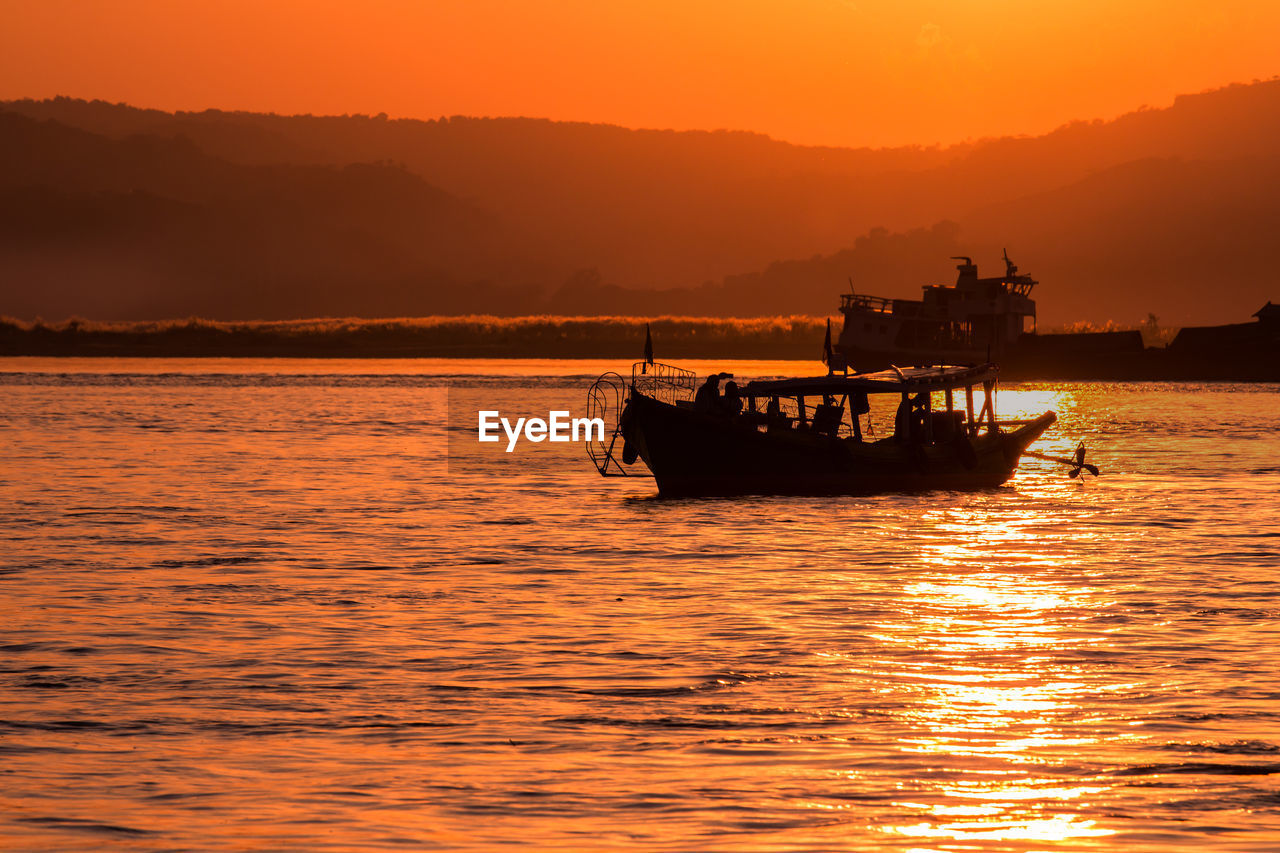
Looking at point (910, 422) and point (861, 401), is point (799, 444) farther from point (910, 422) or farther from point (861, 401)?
point (910, 422)

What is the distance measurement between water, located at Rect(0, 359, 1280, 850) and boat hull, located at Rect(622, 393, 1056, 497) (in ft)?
3.36

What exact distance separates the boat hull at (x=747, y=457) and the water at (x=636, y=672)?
1023 mm

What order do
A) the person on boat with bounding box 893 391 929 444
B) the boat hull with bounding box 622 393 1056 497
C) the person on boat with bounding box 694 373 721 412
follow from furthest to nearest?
the person on boat with bounding box 893 391 929 444, the person on boat with bounding box 694 373 721 412, the boat hull with bounding box 622 393 1056 497

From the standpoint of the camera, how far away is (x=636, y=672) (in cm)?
1563

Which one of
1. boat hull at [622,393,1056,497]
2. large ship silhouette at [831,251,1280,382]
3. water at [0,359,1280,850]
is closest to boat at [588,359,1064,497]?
boat hull at [622,393,1056,497]

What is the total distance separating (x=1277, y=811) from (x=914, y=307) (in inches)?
4216

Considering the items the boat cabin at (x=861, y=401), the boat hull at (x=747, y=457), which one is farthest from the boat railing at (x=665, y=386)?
the boat hull at (x=747, y=457)

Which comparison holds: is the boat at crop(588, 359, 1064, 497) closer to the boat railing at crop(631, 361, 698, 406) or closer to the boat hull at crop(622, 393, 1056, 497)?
the boat hull at crop(622, 393, 1056, 497)

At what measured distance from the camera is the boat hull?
36719mm

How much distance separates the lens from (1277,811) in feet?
34.9

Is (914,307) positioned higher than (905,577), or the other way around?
(914,307)

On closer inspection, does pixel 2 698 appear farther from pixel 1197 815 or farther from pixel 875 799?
pixel 1197 815

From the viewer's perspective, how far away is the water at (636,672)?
10570mm

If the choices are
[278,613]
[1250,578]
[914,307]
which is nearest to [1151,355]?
[914,307]
